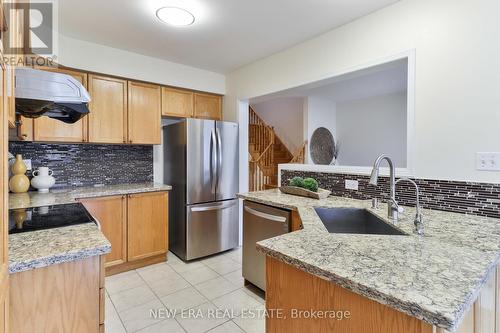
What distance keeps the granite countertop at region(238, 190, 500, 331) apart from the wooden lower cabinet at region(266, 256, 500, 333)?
0.19ft

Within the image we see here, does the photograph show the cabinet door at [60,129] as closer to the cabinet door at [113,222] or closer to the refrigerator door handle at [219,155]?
the cabinet door at [113,222]

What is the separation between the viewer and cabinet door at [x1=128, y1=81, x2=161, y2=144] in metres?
2.99

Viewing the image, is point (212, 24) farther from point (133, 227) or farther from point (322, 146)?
point (322, 146)

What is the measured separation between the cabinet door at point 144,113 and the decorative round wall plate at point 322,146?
10.4ft

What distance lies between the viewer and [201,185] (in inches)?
122

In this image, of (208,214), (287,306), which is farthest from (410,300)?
(208,214)

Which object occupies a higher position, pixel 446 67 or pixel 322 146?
pixel 446 67

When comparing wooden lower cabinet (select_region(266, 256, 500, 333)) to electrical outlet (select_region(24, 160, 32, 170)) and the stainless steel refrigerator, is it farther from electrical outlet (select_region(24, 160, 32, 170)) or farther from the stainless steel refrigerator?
electrical outlet (select_region(24, 160, 32, 170))

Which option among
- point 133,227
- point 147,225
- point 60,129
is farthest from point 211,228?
point 60,129

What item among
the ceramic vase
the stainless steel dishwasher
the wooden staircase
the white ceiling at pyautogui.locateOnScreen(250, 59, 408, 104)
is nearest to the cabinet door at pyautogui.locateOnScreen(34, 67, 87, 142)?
the ceramic vase

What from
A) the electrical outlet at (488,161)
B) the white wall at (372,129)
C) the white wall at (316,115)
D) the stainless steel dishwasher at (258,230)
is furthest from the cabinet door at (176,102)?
the white wall at (372,129)

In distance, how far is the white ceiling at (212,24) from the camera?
2.01 meters

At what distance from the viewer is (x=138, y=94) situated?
3051mm

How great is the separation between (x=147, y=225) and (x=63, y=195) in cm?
88
